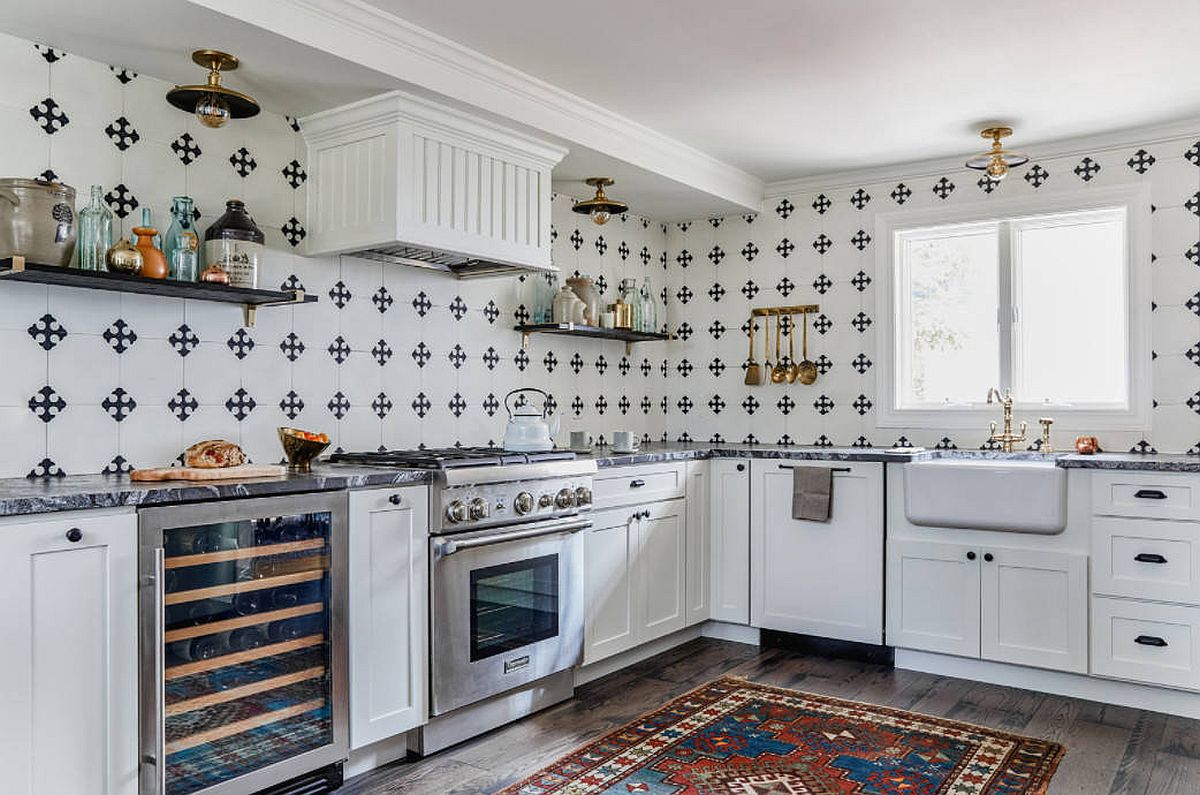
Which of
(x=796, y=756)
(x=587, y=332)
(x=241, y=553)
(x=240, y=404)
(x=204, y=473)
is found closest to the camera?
(x=241, y=553)

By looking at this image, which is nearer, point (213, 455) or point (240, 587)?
point (240, 587)

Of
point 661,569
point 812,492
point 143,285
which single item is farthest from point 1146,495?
point 143,285

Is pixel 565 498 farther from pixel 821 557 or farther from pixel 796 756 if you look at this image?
pixel 821 557

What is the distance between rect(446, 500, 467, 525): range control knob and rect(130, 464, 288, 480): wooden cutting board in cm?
55

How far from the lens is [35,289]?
2.66m

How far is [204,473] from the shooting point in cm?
262

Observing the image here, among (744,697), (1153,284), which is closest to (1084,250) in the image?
(1153,284)

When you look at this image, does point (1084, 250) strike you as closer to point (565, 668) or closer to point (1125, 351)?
point (1125, 351)

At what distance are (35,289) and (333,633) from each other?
1307 mm

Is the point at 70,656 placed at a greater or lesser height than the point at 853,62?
lesser

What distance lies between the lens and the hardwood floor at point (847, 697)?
283 centimetres

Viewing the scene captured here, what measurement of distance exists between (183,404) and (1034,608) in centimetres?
328

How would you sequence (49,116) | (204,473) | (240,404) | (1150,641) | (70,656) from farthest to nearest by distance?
(1150,641) → (240,404) → (49,116) → (204,473) → (70,656)

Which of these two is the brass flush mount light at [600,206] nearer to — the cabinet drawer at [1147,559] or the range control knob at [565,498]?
the range control knob at [565,498]
